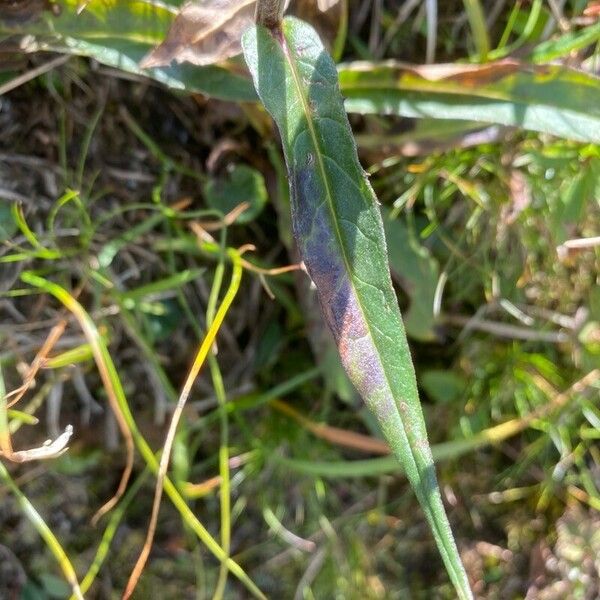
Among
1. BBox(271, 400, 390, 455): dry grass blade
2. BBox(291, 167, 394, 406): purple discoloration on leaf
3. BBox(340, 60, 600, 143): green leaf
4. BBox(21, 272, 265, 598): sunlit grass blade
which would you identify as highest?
BBox(340, 60, 600, 143): green leaf

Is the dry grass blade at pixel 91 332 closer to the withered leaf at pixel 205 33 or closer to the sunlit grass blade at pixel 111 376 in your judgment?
the sunlit grass blade at pixel 111 376

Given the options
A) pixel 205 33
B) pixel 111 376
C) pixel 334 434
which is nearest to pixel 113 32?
pixel 205 33

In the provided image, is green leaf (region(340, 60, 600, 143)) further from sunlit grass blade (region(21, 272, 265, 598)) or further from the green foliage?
sunlit grass blade (region(21, 272, 265, 598))

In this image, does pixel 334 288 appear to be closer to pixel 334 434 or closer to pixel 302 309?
pixel 302 309

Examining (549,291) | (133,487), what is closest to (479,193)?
(549,291)

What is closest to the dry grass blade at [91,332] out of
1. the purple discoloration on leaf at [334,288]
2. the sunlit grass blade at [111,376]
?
the sunlit grass blade at [111,376]

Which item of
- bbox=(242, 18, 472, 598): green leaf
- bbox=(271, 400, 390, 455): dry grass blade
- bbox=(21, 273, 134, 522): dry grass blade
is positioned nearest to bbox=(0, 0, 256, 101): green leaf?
bbox=(242, 18, 472, 598): green leaf
